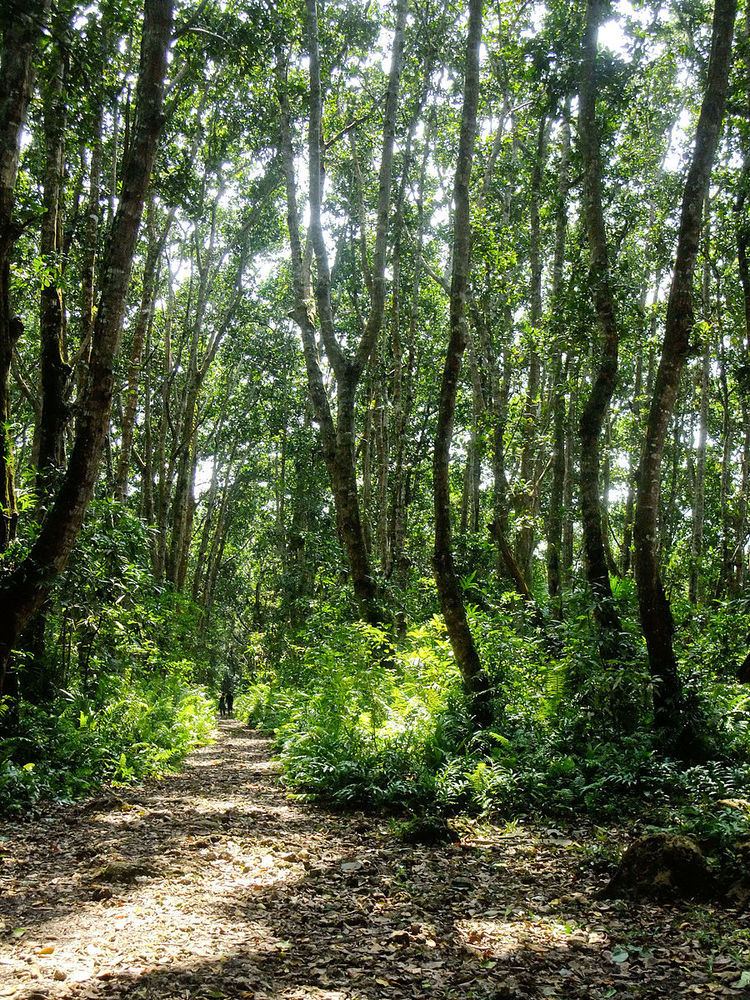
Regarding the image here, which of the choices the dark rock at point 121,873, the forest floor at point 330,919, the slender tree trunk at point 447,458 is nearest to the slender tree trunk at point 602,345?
the slender tree trunk at point 447,458

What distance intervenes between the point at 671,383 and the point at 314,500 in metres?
18.9

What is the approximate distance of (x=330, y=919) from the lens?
472cm

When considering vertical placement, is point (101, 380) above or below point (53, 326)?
below

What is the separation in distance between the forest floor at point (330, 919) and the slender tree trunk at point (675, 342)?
2.69 metres

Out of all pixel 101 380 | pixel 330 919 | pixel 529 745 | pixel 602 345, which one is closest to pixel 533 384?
pixel 602 345

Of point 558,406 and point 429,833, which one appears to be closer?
point 429,833

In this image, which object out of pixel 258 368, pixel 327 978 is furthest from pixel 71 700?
pixel 258 368

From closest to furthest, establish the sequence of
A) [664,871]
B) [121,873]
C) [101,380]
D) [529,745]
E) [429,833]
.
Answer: [664,871] < [121,873] < [429,833] < [101,380] < [529,745]

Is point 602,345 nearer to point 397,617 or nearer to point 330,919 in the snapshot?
point 397,617

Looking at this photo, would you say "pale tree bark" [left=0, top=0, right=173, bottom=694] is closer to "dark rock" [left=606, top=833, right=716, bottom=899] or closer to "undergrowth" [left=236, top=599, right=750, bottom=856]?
"undergrowth" [left=236, top=599, right=750, bottom=856]

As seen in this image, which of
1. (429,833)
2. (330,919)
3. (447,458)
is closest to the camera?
(330,919)

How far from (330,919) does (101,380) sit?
5.23 metres

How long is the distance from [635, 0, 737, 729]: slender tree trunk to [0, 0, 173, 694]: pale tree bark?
5.83 metres

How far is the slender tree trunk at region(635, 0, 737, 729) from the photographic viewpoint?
7.97m
